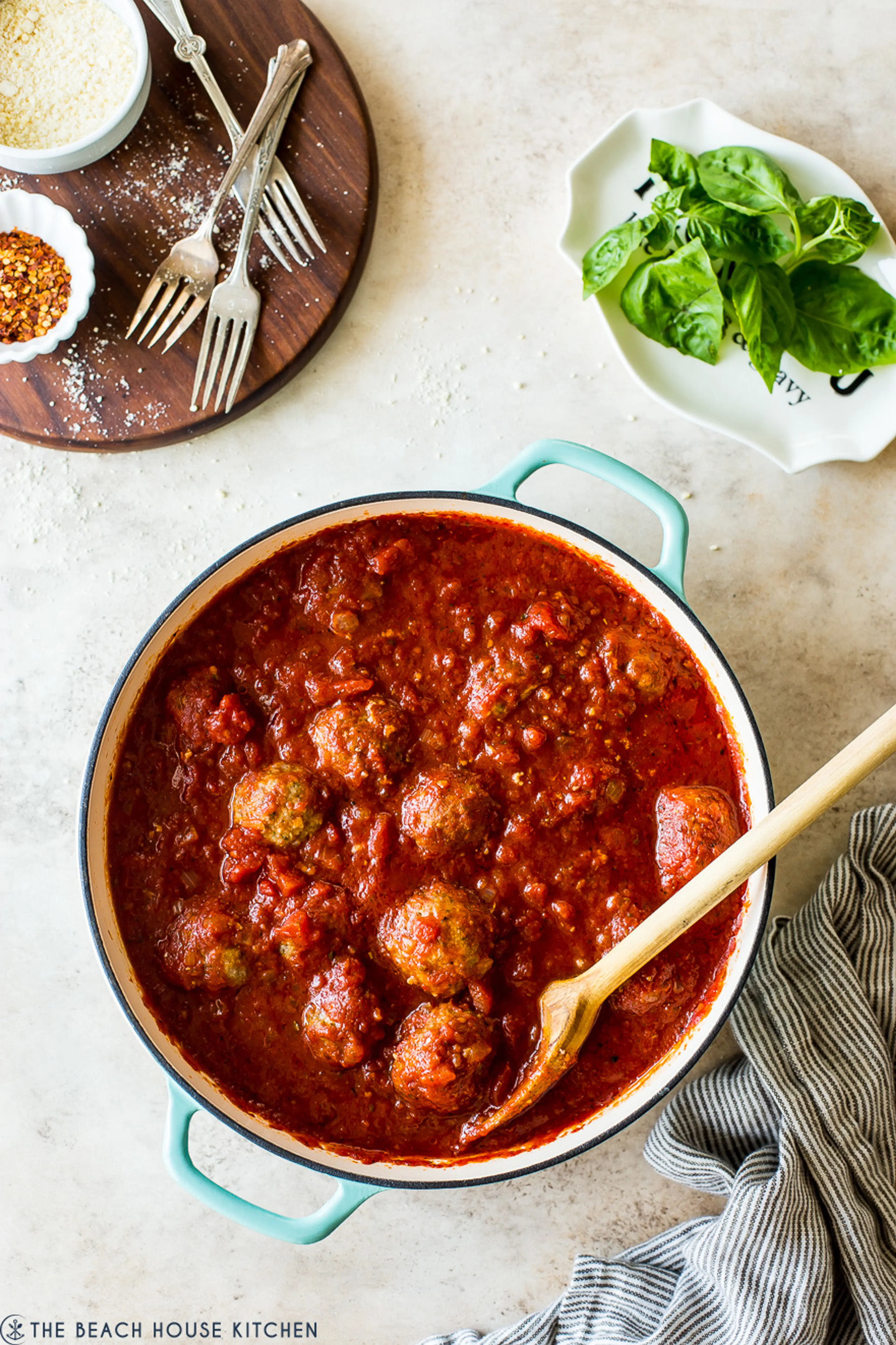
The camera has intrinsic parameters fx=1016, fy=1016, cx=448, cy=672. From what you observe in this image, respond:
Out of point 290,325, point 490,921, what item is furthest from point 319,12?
point 490,921

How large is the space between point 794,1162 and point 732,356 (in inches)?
98.8

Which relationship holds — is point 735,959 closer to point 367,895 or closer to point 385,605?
point 367,895

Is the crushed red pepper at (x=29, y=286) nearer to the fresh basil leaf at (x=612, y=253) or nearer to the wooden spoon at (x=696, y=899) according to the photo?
the fresh basil leaf at (x=612, y=253)

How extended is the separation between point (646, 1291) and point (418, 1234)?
2.42 feet

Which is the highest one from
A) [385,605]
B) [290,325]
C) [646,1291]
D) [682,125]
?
[290,325]

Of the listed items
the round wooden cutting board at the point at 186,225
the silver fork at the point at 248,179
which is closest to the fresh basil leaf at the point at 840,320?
the round wooden cutting board at the point at 186,225

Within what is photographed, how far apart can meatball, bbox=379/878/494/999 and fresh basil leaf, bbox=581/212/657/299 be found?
1828 mm

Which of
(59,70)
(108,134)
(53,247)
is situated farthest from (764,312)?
(59,70)

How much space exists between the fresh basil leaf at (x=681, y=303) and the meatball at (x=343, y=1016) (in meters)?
2.08

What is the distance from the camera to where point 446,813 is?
8.83 feet

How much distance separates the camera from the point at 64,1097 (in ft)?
10.8

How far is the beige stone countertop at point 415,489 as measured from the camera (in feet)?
10.7

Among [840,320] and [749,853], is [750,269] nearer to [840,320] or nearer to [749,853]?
[840,320]

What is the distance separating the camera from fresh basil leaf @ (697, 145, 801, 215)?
9.96 feet
